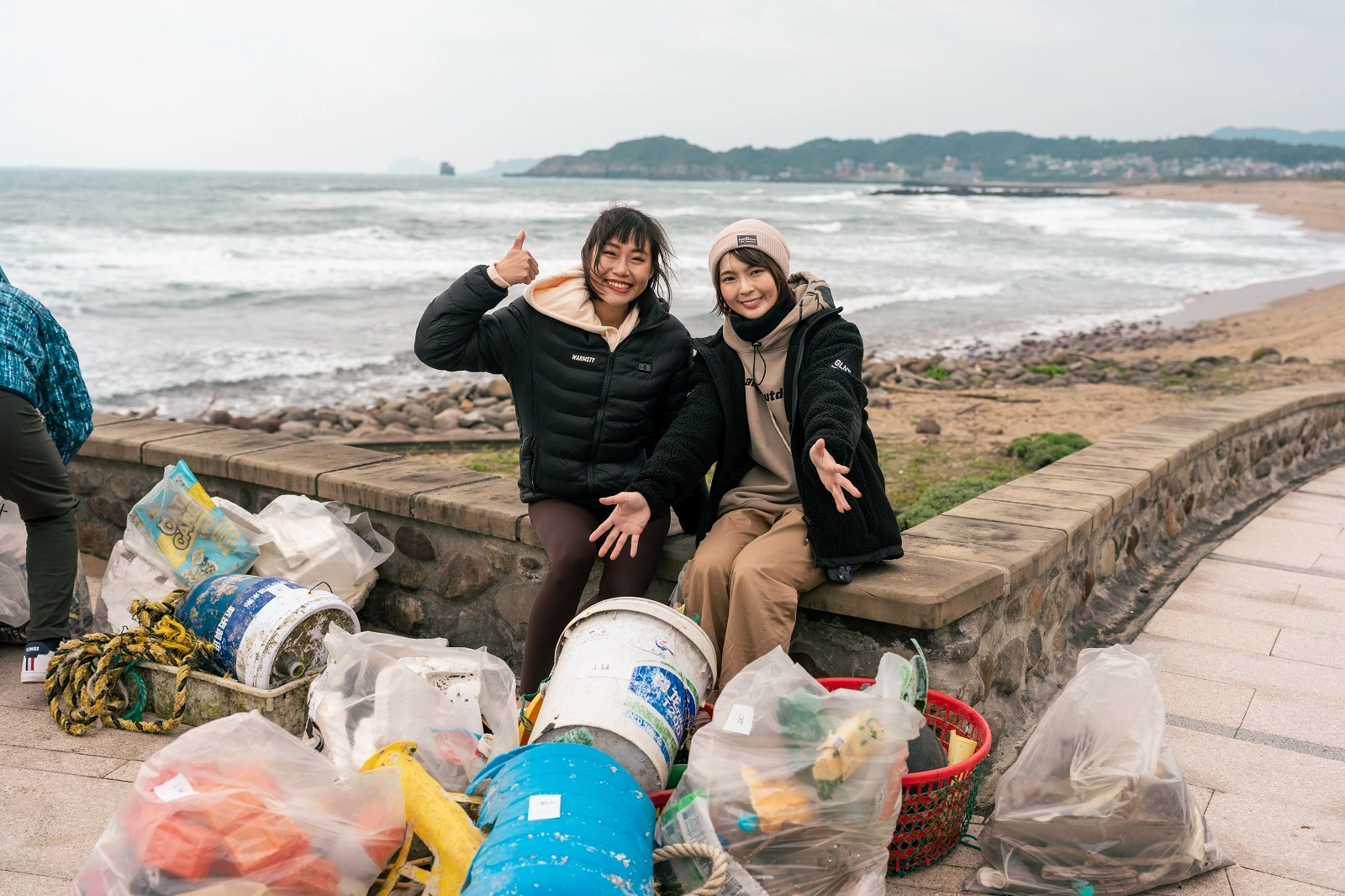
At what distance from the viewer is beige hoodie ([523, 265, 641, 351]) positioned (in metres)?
3.39

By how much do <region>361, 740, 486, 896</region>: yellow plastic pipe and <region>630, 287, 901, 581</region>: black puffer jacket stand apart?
1094mm

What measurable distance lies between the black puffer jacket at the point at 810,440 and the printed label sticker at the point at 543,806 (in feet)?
3.91

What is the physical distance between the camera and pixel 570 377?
337cm

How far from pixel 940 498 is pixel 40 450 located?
4336 millimetres

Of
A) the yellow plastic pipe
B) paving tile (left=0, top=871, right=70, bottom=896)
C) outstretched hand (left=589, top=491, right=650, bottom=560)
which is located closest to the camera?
the yellow plastic pipe

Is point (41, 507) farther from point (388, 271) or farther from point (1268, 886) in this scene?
point (388, 271)

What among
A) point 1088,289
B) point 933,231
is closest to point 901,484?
point 1088,289

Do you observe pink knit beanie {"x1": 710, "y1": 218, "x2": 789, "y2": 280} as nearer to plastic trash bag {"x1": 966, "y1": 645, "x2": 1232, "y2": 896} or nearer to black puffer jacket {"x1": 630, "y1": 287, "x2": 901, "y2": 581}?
black puffer jacket {"x1": 630, "y1": 287, "x2": 901, "y2": 581}

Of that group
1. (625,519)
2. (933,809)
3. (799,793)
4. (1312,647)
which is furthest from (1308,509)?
(799,793)

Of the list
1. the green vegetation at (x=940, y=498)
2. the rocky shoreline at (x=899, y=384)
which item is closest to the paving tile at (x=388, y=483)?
the green vegetation at (x=940, y=498)

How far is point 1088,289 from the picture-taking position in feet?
85.8

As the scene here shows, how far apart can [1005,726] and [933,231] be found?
46.1m

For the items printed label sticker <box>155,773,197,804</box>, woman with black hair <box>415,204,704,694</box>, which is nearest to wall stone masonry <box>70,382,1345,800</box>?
woman with black hair <box>415,204,704,694</box>

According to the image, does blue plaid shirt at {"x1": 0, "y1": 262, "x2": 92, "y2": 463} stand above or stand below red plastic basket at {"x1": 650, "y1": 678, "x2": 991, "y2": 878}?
above
